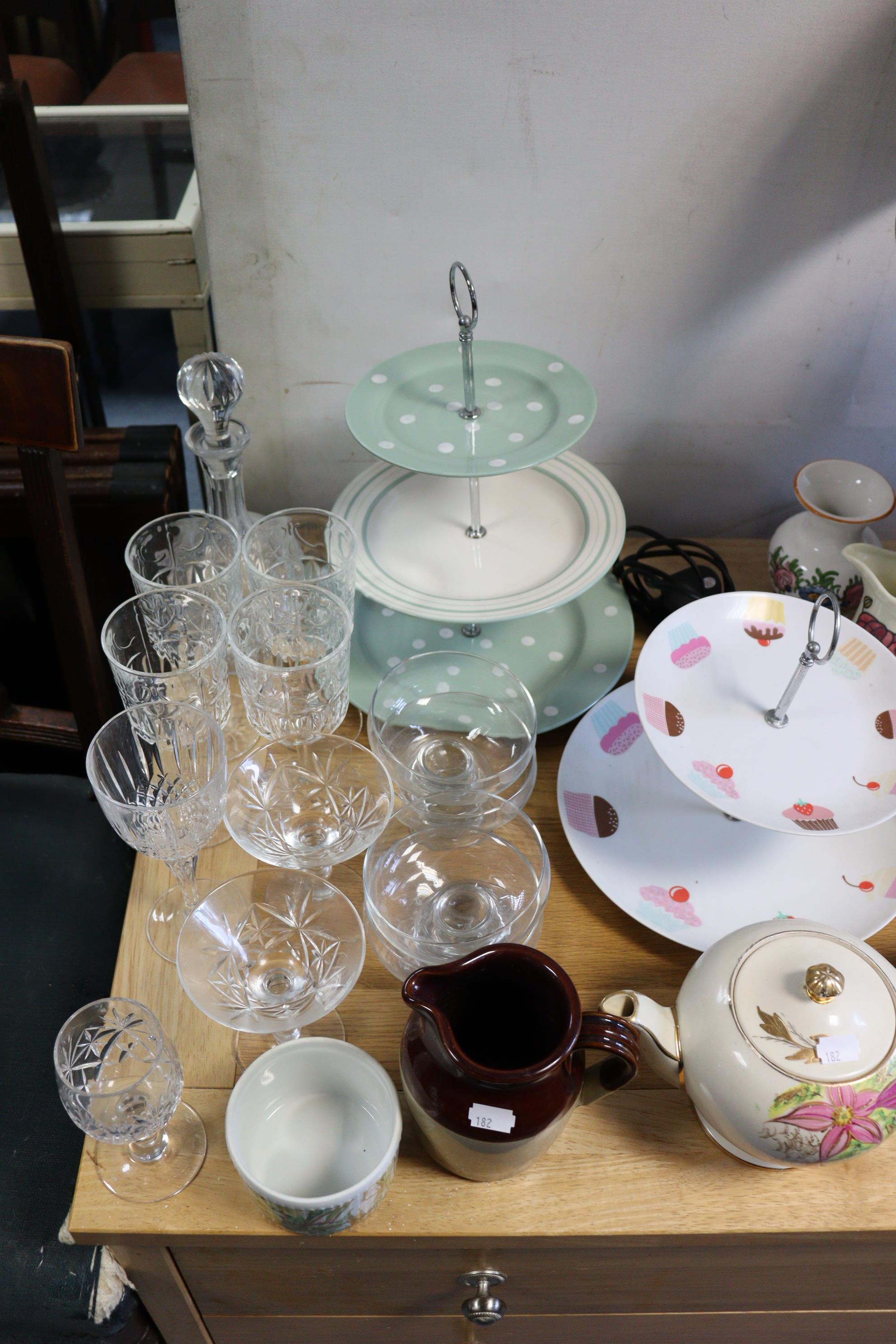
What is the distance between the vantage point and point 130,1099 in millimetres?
636

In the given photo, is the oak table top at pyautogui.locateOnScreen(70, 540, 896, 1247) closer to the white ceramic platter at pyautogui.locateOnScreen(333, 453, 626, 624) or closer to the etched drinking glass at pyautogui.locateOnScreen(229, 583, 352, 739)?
the etched drinking glass at pyautogui.locateOnScreen(229, 583, 352, 739)

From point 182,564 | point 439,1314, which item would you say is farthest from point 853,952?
point 182,564

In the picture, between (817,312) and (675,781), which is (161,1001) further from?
(817,312)

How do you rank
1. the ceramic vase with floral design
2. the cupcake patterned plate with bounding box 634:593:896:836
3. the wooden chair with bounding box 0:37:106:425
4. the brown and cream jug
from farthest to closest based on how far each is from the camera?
the wooden chair with bounding box 0:37:106:425 → the ceramic vase with floral design → the cupcake patterned plate with bounding box 634:593:896:836 → the brown and cream jug

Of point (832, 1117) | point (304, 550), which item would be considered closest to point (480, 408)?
point (304, 550)

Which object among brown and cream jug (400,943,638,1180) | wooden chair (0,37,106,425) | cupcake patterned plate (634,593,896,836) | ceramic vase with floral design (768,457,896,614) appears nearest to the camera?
brown and cream jug (400,943,638,1180)

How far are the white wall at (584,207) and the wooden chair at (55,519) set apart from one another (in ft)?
0.75

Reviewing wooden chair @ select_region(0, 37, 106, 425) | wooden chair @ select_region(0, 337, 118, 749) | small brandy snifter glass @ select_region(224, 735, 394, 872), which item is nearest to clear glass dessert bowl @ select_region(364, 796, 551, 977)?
small brandy snifter glass @ select_region(224, 735, 394, 872)

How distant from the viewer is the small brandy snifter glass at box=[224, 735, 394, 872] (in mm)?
742

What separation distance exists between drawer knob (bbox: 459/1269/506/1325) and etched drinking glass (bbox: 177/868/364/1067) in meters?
0.20

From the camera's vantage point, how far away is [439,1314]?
0.79 m

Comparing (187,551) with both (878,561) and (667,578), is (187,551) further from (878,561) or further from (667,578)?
(878,561)

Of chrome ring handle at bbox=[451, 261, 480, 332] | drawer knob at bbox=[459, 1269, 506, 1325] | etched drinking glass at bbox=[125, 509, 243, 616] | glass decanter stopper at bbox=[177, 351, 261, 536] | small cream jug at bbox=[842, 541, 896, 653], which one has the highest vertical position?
chrome ring handle at bbox=[451, 261, 480, 332]

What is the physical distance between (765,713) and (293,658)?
0.38 metres
